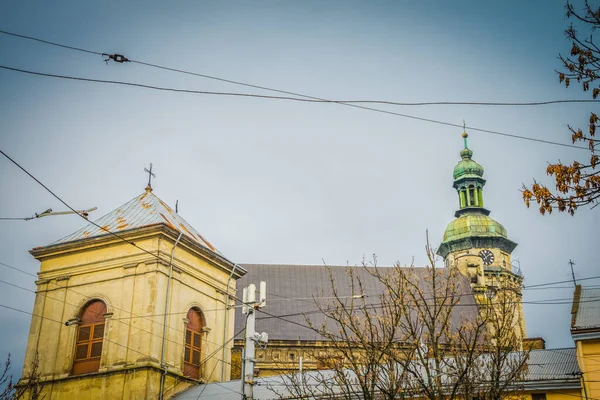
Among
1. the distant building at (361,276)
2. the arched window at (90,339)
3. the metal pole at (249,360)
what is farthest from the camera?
the distant building at (361,276)

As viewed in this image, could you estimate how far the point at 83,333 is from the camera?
2647 cm

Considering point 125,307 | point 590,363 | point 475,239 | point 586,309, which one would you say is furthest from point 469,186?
point 125,307

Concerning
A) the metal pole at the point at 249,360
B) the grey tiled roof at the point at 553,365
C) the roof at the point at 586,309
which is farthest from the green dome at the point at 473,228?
the metal pole at the point at 249,360

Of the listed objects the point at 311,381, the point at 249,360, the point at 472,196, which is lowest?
the point at 249,360

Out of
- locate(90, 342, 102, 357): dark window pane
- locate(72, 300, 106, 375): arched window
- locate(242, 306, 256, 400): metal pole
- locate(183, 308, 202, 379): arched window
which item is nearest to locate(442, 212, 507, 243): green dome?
locate(183, 308, 202, 379): arched window

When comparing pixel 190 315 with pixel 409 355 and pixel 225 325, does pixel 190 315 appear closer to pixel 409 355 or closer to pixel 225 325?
pixel 225 325

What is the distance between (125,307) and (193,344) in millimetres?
3153

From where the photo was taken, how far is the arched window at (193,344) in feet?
88.2

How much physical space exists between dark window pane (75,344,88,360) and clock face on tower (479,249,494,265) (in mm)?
40566

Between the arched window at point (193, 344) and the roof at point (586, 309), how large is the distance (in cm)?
1299

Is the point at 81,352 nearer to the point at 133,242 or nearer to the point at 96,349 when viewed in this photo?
the point at 96,349

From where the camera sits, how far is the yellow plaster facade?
24750 mm

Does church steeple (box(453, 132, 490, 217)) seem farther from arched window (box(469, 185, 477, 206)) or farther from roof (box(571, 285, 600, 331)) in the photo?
roof (box(571, 285, 600, 331))

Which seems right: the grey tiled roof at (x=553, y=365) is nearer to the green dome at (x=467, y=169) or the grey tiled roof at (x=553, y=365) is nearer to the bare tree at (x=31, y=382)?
the bare tree at (x=31, y=382)
